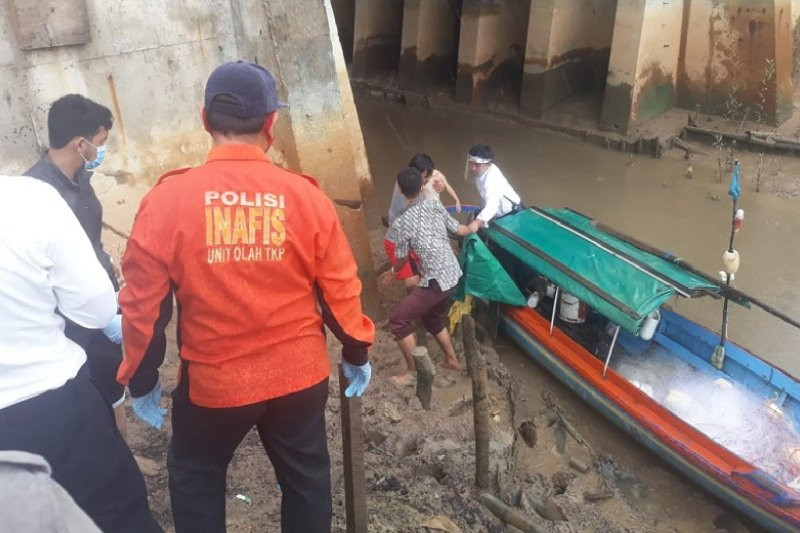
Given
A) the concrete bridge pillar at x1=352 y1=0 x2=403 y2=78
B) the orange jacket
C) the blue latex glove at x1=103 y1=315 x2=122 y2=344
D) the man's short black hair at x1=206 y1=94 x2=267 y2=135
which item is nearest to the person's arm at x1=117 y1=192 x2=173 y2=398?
the orange jacket

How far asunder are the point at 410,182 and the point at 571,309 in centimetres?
203

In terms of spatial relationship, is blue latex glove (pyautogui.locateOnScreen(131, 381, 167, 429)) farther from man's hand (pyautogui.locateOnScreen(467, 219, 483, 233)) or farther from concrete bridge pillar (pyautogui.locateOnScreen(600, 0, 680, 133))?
concrete bridge pillar (pyautogui.locateOnScreen(600, 0, 680, 133))

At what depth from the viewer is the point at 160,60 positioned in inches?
215

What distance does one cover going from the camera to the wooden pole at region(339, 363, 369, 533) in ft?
9.88

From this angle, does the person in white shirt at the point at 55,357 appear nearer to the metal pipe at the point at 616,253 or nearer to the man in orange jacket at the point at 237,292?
the man in orange jacket at the point at 237,292

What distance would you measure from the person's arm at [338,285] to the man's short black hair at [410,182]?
2.45 m

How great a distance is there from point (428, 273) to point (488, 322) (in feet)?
5.08

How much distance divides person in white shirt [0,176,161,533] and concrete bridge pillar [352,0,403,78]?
14669mm

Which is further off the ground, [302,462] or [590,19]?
[590,19]

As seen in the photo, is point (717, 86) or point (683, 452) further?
point (717, 86)

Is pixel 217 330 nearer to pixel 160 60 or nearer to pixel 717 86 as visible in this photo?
pixel 160 60

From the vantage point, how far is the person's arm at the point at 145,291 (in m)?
2.23

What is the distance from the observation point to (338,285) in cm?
246

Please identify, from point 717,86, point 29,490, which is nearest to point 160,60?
point 29,490
